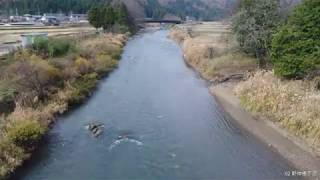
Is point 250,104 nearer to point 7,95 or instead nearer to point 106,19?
point 7,95

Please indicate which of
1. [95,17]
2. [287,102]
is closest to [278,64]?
[287,102]

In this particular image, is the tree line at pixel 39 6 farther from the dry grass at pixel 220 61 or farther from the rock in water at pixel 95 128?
the rock in water at pixel 95 128

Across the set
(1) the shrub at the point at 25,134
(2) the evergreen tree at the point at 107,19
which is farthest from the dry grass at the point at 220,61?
(2) the evergreen tree at the point at 107,19

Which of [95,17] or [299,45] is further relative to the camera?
[95,17]

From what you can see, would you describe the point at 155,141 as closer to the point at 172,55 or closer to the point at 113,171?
the point at 113,171

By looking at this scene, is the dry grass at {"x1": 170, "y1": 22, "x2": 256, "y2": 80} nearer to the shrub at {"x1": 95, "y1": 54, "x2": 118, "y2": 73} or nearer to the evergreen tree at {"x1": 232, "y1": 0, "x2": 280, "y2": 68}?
the evergreen tree at {"x1": 232, "y1": 0, "x2": 280, "y2": 68}

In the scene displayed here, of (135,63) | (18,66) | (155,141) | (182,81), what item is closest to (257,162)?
(155,141)

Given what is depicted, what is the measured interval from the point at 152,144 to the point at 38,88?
9904 mm

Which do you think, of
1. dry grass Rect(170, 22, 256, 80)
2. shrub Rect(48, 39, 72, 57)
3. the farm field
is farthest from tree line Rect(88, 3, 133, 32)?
shrub Rect(48, 39, 72, 57)

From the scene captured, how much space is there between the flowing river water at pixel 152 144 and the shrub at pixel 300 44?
4.99 meters

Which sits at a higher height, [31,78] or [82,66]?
[31,78]

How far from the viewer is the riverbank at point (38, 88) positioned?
737 inches

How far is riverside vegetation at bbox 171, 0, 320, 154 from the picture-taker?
2119 centimetres

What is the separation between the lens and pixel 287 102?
22.6 meters
